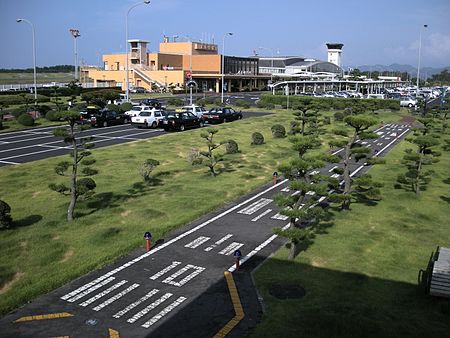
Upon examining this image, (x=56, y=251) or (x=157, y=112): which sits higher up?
(x=157, y=112)

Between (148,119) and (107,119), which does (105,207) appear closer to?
(148,119)

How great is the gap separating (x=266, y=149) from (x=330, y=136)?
9.96 m

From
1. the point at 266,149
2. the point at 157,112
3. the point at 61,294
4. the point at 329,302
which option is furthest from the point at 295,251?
the point at 157,112

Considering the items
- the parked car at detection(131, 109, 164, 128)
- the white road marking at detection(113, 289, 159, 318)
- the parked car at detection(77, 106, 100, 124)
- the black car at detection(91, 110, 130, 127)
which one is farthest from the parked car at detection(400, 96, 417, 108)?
the white road marking at detection(113, 289, 159, 318)

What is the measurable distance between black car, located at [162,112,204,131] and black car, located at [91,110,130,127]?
5176 millimetres

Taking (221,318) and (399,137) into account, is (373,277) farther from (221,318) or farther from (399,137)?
(399,137)

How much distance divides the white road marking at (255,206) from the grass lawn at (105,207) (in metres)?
1.16

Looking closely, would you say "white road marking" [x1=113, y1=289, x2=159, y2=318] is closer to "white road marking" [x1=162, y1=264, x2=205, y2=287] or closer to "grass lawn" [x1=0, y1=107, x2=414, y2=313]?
"white road marking" [x1=162, y1=264, x2=205, y2=287]

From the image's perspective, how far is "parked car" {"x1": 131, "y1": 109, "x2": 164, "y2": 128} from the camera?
40.7 meters

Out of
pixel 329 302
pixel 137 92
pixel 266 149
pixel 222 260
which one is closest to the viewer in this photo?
pixel 329 302

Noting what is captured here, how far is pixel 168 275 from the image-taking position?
12.5m

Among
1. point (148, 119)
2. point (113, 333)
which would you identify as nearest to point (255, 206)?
point (113, 333)

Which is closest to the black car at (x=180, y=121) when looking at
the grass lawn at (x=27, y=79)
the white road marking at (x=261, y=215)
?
the white road marking at (x=261, y=215)

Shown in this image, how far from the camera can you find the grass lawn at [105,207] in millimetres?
12828
